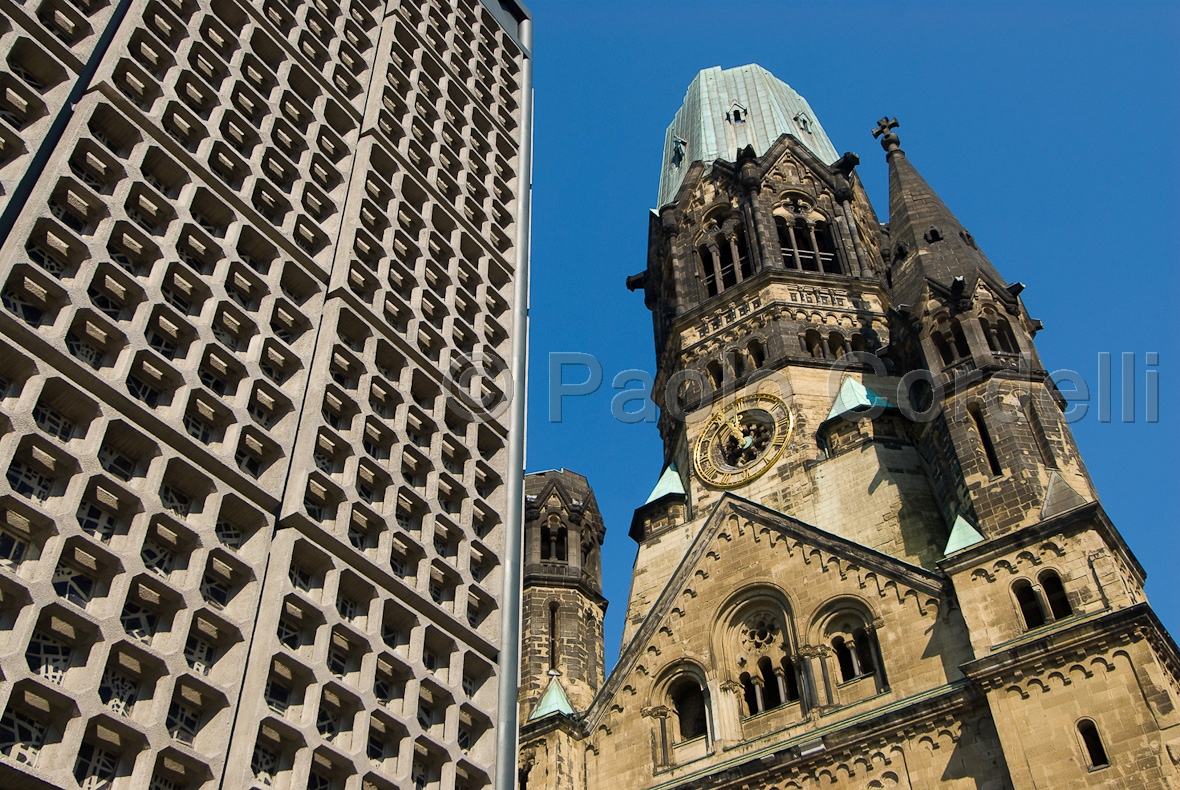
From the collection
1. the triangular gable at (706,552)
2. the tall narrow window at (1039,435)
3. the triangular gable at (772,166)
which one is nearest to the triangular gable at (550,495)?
the triangular gable at (706,552)

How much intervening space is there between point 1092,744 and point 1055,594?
123 inches

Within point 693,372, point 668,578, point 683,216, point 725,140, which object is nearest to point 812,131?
point 725,140

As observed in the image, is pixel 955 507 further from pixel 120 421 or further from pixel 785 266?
pixel 120 421

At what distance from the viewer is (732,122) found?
4616 cm

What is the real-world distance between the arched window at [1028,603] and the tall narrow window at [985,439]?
2.81 metres

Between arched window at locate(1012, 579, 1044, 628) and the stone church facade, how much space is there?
45 millimetres

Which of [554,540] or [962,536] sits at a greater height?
[554,540]

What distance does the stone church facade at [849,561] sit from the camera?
67.6 feet

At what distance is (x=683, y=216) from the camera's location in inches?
1658

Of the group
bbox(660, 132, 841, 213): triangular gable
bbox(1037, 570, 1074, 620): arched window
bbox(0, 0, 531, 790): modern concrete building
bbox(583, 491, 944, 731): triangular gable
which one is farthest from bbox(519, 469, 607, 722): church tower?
bbox(660, 132, 841, 213): triangular gable

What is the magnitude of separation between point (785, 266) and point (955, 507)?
46.9ft

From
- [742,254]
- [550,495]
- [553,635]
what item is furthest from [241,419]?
[742,254]

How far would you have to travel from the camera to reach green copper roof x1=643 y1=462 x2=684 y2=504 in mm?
33000

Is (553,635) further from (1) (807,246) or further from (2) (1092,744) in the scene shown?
(1) (807,246)
